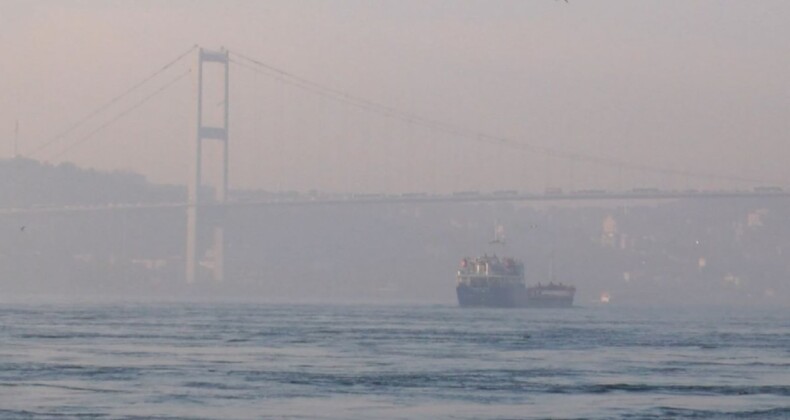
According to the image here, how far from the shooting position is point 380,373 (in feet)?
107

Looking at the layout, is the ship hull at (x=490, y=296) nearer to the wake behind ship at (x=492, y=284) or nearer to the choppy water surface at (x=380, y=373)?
the wake behind ship at (x=492, y=284)

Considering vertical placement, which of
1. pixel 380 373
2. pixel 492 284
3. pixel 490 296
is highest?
pixel 492 284

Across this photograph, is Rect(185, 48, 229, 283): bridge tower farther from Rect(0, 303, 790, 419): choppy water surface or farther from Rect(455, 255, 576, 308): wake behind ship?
Rect(0, 303, 790, 419): choppy water surface

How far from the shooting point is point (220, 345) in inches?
1642

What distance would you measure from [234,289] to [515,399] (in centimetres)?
10780

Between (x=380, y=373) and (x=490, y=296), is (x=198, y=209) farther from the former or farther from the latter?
(x=380, y=373)

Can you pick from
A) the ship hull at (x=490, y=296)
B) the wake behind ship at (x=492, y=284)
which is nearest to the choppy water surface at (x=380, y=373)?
the ship hull at (x=490, y=296)

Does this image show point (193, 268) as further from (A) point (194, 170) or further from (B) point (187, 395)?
(B) point (187, 395)

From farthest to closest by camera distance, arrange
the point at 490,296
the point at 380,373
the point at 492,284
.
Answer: the point at 492,284
the point at 490,296
the point at 380,373

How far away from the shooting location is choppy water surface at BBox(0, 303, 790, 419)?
84.6ft

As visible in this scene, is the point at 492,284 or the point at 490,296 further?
the point at 492,284

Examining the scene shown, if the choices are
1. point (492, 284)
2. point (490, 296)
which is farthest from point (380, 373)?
point (492, 284)

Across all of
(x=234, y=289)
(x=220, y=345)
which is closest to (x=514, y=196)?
(x=234, y=289)

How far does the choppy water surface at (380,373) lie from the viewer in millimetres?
25781
